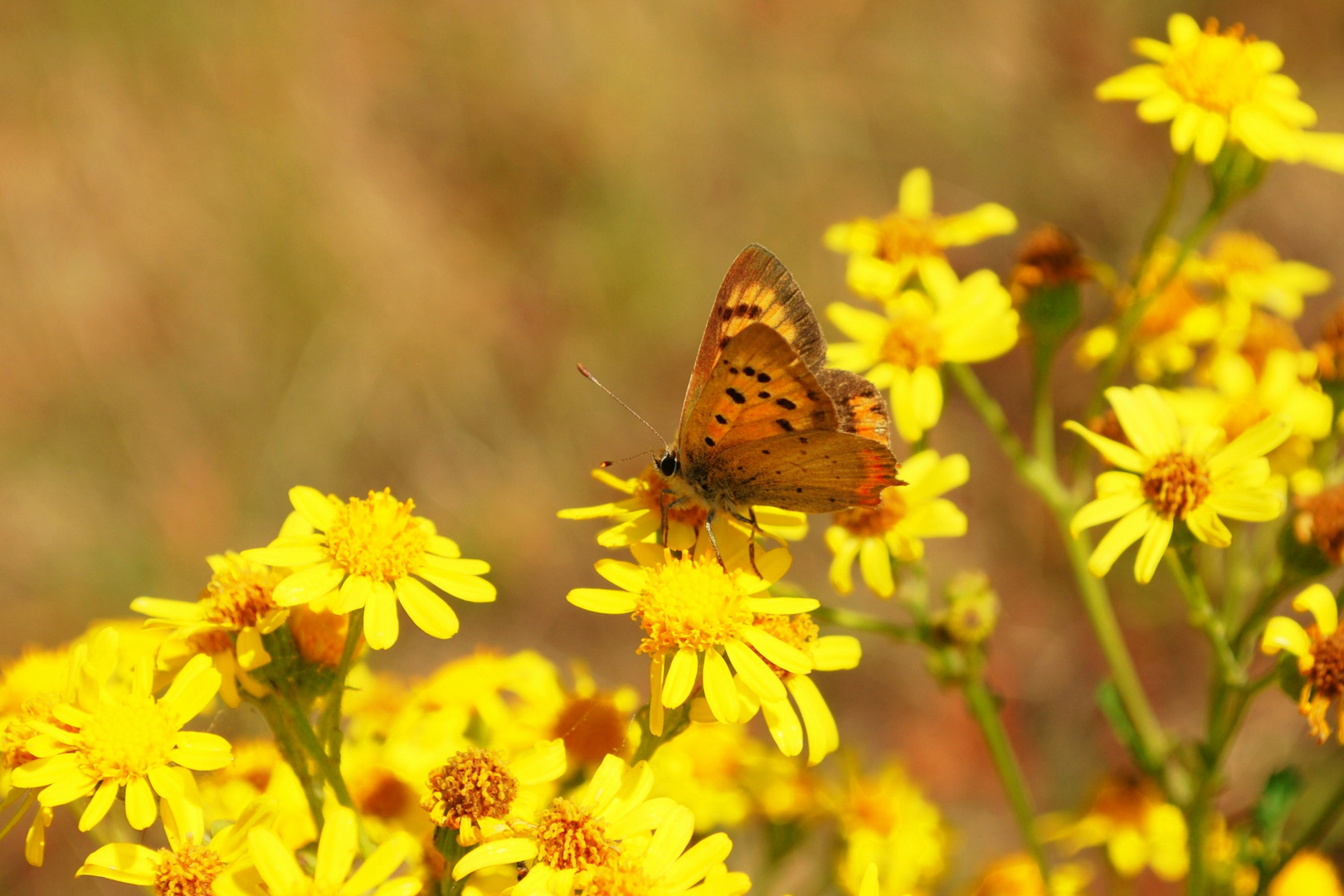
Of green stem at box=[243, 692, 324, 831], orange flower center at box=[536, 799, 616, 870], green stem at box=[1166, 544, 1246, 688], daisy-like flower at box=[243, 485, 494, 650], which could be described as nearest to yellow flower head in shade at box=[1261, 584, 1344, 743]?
green stem at box=[1166, 544, 1246, 688]

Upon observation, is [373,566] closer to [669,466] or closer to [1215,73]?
[669,466]

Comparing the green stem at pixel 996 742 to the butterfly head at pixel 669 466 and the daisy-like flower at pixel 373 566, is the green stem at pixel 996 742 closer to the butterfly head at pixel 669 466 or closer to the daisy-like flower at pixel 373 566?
the butterfly head at pixel 669 466

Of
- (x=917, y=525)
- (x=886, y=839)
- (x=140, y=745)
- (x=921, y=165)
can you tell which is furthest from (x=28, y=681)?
(x=921, y=165)

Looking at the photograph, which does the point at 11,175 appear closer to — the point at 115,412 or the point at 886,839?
the point at 115,412

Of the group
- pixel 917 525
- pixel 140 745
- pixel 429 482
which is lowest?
pixel 140 745

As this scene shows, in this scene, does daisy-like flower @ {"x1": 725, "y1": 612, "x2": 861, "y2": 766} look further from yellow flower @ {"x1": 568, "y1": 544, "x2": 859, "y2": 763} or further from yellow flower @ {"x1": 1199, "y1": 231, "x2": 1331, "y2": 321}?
yellow flower @ {"x1": 1199, "y1": 231, "x2": 1331, "y2": 321}

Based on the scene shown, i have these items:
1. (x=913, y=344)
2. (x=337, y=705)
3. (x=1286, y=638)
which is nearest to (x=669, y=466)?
(x=913, y=344)
